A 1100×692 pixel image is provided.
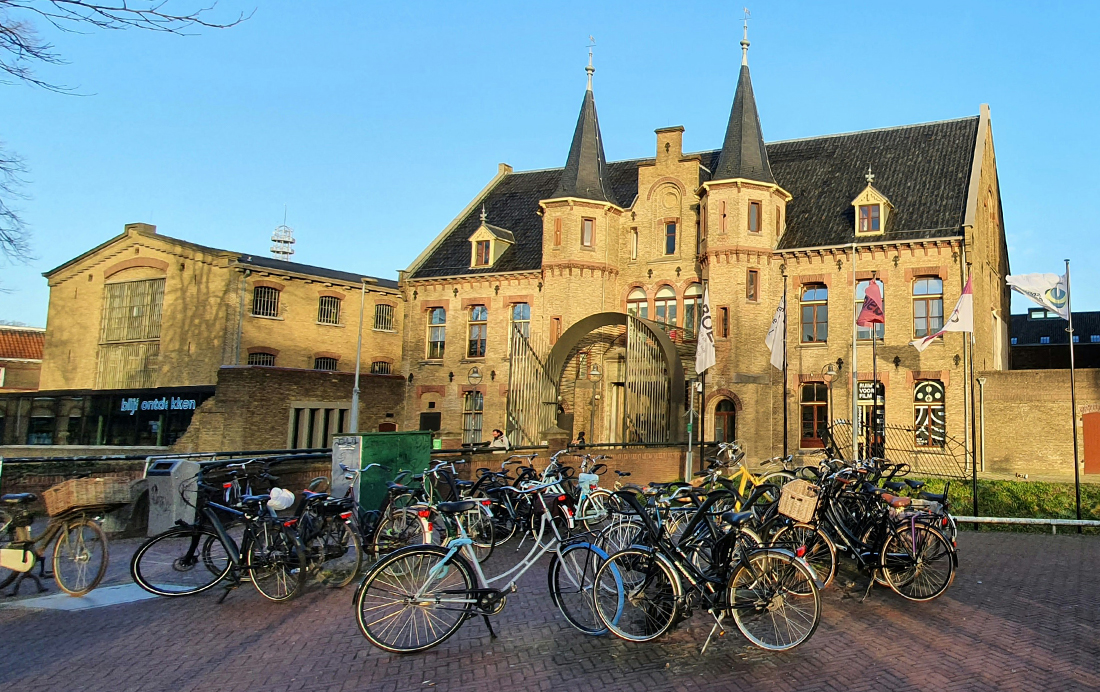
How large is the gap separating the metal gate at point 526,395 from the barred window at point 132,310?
20040 millimetres

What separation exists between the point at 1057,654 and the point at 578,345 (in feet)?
64.9

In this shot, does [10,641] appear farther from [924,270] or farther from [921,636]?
[924,270]

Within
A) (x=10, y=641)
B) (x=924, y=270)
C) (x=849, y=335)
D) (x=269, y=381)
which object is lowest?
(x=10, y=641)

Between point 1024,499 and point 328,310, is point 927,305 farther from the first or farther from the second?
point 328,310

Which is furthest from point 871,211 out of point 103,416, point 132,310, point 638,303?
point 132,310

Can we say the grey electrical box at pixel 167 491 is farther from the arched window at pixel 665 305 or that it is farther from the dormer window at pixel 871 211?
the dormer window at pixel 871 211

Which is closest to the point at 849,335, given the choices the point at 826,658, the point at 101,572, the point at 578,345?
the point at 578,345

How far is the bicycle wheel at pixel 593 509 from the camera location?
33.7ft

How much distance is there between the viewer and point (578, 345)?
2573 centimetres

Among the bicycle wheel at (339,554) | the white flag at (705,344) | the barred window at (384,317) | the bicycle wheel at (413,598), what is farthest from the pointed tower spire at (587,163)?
the bicycle wheel at (413,598)

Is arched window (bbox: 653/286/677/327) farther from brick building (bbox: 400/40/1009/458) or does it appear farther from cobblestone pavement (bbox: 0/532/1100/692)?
cobblestone pavement (bbox: 0/532/1100/692)

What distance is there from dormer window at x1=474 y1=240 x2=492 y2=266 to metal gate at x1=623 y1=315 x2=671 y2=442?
488 inches

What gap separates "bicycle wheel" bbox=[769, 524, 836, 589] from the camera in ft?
25.9

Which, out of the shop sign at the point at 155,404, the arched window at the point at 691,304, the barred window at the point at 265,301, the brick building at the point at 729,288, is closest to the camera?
the brick building at the point at 729,288
